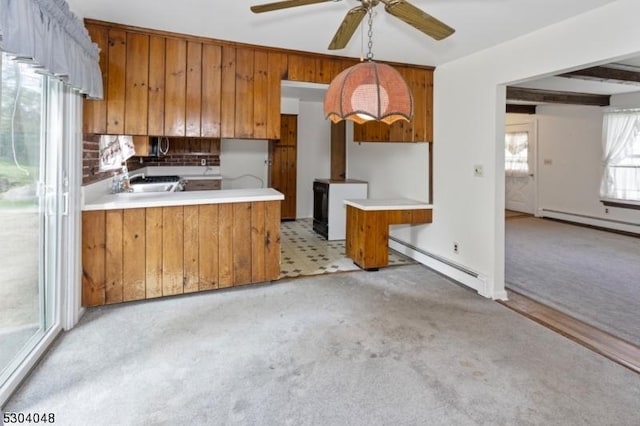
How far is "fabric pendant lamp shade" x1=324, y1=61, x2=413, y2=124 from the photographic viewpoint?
173cm

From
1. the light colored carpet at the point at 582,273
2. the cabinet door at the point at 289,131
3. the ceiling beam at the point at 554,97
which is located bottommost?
the light colored carpet at the point at 582,273

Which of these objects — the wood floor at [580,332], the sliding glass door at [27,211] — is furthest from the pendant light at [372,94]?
the wood floor at [580,332]

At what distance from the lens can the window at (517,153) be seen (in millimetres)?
8539

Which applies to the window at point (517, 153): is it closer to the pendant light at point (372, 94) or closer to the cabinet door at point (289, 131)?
the cabinet door at point (289, 131)

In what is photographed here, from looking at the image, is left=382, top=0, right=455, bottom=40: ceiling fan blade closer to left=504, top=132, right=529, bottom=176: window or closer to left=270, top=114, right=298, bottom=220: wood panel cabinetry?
left=270, top=114, right=298, bottom=220: wood panel cabinetry

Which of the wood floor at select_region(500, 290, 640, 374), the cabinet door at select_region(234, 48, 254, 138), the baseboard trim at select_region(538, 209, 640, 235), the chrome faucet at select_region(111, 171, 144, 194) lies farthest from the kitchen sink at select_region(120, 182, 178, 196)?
the baseboard trim at select_region(538, 209, 640, 235)

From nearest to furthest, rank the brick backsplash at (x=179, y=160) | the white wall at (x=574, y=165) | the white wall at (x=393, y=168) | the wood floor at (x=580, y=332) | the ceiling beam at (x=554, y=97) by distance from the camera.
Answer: the wood floor at (x=580, y=332) → the white wall at (x=393, y=168) → the ceiling beam at (x=554, y=97) → the brick backsplash at (x=179, y=160) → the white wall at (x=574, y=165)

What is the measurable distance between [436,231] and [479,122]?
131cm

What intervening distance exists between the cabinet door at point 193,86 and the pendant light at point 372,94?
5.83 feet

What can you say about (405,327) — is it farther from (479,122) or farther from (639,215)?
(639,215)

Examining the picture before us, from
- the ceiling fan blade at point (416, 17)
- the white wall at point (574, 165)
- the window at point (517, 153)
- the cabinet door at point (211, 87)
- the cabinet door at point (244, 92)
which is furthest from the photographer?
the window at point (517, 153)

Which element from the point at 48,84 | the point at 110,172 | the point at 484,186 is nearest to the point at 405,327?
the point at 484,186

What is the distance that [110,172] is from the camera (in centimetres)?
369

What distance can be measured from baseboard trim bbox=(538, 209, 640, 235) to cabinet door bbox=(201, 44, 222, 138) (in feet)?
23.0
